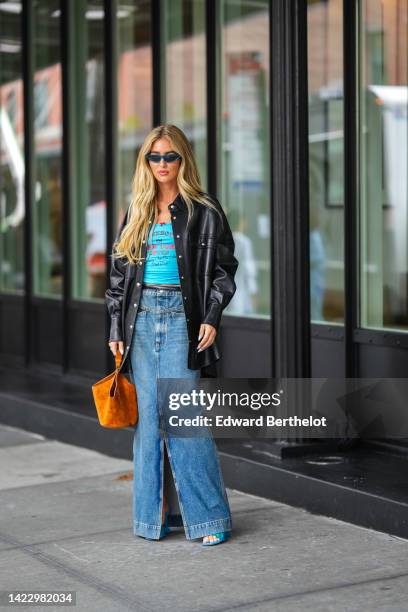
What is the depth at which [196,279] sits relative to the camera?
5.47 metres

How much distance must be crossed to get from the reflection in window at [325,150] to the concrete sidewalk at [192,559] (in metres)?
5.03

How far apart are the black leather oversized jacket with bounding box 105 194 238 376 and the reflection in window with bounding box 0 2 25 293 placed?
676cm

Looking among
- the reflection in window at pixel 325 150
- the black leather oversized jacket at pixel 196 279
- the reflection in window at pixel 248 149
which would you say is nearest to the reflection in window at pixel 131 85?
the reflection in window at pixel 248 149

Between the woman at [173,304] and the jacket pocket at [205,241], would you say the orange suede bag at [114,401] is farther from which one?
the jacket pocket at [205,241]

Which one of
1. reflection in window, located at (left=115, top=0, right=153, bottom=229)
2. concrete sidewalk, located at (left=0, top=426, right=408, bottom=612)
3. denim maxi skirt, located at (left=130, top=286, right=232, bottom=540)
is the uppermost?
reflection in window, located at (left=115, top=0, right=153, bottom=229)

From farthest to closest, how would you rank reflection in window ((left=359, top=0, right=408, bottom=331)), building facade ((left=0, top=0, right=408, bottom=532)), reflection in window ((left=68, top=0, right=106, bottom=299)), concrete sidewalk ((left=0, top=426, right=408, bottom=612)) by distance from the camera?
reflection in window ((left=68, top=0, right=106, bottom=299)), building facade ((left=0, top=0, right=408, bottom=532)), reflection in window ((left=359, top=0, right=408, bottom=331)), concrete sidewalk ((left=0, top=426, right=408, bottom=612))

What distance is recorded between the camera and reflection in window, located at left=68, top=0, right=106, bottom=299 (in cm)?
1070

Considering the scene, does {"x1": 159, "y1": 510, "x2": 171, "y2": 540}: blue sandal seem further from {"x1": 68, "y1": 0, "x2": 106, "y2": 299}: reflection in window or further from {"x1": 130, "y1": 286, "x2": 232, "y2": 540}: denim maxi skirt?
{"x1": 68, "y1": 0, "x2": 106, "y2": 299}: reflection in window

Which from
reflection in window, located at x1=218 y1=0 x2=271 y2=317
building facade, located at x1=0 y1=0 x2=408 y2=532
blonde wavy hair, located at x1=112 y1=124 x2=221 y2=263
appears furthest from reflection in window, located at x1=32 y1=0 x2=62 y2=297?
blonde wavy hair, located at x1=112 y1=124 x2=221 y2=263

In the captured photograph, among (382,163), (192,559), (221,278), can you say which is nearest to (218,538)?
(192,559)

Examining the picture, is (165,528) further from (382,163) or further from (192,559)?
(382,163)

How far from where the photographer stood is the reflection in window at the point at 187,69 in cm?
1038

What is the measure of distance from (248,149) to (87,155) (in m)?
2.27

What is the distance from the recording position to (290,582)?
4.93 metres
